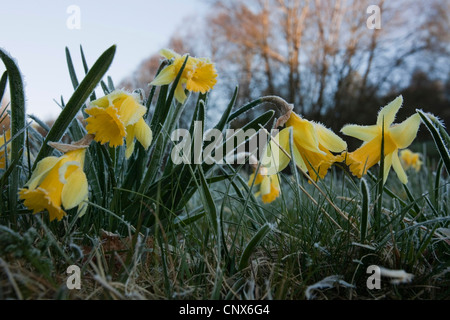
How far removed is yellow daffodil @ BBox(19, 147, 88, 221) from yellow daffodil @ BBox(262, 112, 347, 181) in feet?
1.27

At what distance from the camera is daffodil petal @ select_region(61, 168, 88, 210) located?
2.32ft

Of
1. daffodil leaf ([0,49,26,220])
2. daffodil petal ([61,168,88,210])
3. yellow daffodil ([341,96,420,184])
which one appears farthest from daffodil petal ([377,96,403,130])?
daffodil leaf ([0,49,26,220])

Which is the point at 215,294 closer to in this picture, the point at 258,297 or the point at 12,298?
the point at 258,297

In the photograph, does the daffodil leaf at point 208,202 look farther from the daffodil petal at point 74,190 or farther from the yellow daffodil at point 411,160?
the yellow daffodil at point 411,160

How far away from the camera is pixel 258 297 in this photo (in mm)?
671

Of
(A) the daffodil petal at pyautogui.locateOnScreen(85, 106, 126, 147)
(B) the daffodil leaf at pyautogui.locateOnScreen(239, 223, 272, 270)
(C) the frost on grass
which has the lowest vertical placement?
(C) the frost on grass

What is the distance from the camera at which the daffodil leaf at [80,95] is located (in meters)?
0.75

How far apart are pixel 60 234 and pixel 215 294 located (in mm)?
445

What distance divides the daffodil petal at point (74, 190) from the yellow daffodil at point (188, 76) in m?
0.28

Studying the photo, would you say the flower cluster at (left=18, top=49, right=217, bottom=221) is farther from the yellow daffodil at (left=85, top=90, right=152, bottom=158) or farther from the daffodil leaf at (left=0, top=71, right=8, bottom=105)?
the daffodil leaf at (left=0, top=71, right=8, bottom=105)

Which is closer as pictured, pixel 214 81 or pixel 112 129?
pixel 112 129

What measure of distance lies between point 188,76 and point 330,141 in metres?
0.35

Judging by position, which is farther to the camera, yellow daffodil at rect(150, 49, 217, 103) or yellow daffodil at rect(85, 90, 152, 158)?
yellow daffodil at rect(150, 49, 217, 103)

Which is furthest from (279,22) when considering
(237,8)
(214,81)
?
(214,81)
